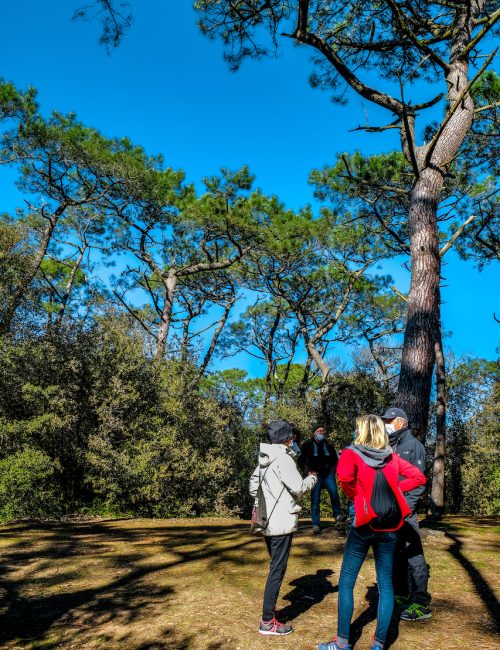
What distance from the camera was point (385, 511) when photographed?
285cm

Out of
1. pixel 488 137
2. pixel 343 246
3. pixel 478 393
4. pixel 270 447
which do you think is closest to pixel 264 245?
pixel 343 246

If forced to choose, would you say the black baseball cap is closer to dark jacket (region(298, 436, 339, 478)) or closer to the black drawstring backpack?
the black drawstring backpack

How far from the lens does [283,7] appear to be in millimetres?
7379

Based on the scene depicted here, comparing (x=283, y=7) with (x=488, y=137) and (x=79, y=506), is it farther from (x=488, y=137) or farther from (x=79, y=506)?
(x=79, y=506)

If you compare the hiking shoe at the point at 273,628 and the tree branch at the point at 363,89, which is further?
the tree branch at the point at 363,89

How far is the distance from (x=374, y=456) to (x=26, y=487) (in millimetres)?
9121

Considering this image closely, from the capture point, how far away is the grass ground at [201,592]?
332 centimetres

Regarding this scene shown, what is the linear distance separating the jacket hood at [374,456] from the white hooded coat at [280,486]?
574 mm

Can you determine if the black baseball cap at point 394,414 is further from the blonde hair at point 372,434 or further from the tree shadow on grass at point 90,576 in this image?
the tree shadow on grass at point 90,576

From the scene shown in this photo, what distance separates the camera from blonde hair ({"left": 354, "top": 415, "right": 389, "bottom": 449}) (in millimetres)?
2984

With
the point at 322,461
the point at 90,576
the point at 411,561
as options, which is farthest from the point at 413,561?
the point at 322,461

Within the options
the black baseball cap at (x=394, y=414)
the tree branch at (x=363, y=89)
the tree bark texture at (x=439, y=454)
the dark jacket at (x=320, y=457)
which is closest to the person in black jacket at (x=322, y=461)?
the dark jacket at (x=320, y=457)

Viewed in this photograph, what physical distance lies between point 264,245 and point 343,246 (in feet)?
10.2

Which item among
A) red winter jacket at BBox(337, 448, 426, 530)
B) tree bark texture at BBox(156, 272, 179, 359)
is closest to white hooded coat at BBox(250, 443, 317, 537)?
red winter jacket at BBox(337, 448, 426, 530)
